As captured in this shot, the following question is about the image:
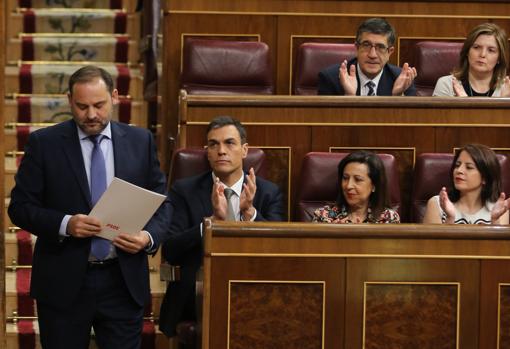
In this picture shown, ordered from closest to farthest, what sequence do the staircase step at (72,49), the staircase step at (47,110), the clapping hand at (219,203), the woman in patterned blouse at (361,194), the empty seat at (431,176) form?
the clapping hand at (219,203), the woman in patterned blouse at (361,194), the empty seat at (431,176), the staircase step at (47,110), the staircase step at (72,49)

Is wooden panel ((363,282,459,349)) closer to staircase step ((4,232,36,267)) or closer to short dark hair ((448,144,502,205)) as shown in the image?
short dark hair ((448,144,502,205))

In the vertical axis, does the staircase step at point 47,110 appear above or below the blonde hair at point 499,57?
below

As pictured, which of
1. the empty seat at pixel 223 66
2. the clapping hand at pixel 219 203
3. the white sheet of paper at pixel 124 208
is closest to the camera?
the white sheet of paper at pixel 124 208

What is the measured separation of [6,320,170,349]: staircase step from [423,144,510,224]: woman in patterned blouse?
0.44 metres

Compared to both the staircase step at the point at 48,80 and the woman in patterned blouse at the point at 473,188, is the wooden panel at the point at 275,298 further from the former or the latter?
the staircase step at the point at 48,80

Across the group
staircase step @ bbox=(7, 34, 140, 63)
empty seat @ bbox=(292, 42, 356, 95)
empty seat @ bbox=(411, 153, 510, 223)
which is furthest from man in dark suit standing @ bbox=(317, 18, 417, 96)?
staircase step @ bbox=(7, 34, 140, 63)

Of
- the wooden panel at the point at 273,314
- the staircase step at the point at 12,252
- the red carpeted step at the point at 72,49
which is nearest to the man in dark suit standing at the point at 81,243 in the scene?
the wooden panel at the point at 273,314

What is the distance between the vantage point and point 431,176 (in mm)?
1829

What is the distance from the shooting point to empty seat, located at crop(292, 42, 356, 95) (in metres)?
2.19

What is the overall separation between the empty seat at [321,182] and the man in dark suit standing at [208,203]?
0.08 m

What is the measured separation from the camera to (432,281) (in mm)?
1478

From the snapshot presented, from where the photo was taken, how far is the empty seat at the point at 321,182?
1.78m

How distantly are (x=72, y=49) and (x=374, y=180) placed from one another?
1112 millimetres

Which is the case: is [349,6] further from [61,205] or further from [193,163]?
[61,205]
